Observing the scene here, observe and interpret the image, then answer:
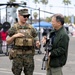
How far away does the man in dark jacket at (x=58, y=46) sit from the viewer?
18.6 feet

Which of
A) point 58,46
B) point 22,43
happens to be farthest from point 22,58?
point 58,46

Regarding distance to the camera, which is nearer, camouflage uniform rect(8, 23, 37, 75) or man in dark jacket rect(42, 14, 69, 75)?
man in dark jacket rect(42, 14, 69, 75)

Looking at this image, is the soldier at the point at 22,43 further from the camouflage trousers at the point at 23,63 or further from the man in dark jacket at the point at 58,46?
the man in dark jacket at the point at 58,46

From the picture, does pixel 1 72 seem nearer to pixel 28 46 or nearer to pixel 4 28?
pixel 28 46

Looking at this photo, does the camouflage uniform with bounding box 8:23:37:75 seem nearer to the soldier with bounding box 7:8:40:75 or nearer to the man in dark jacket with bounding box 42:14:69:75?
the soldier with bounding box 7:8:40:75

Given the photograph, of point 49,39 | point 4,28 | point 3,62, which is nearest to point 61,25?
point 49,39

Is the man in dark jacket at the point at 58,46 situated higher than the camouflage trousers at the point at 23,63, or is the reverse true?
the man in dark jacket at the point at 58,46

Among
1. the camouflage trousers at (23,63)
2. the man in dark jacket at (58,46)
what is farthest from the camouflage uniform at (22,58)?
the man in dark jacket at (58,46)

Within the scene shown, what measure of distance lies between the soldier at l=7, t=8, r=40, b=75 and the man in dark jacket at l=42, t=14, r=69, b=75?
731mm

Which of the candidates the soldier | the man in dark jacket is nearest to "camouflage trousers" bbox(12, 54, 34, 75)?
the soldier

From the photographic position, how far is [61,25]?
226 inches

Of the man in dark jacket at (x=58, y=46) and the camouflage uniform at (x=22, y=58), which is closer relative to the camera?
the man in dark jacket at (x=58, y=46)

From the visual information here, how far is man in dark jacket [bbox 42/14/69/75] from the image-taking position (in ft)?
18.6

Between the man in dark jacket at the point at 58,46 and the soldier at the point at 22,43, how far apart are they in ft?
2.40
